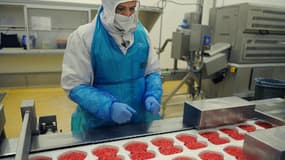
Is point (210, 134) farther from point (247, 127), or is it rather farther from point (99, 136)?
point (99, 136)

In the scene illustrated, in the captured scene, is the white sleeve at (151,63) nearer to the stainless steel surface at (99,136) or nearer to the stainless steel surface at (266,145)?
the stainless steel surface at (99,136)

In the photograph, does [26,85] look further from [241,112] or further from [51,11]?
[241,112]

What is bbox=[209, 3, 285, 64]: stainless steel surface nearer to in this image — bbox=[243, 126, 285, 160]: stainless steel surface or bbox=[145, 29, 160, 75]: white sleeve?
bbox=[145, 29, 160, 75]: white sleeve

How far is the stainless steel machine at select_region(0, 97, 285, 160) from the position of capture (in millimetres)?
678

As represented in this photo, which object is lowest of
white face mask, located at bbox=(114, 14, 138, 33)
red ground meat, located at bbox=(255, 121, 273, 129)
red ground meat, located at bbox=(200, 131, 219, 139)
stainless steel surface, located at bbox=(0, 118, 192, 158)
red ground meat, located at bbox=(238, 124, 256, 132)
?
red ground meat, located at bbox=(200, 131, 219, 139)

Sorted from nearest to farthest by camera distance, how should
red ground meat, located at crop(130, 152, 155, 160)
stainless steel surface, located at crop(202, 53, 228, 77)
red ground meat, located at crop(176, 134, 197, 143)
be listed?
red ground meat, located at crop(130, 152, 155, 160)
red ground meat, located at crop(176, 134, 197, 143)
stainless steel surface, located at crop(202, 53, 228, 77)

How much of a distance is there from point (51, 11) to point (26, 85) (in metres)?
1.39

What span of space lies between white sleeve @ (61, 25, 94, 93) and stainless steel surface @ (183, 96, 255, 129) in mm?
514

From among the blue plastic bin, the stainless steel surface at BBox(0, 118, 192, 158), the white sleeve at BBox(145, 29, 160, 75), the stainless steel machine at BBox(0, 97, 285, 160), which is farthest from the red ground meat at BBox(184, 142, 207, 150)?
the blue plastic bin

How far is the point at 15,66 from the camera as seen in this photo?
3773mm

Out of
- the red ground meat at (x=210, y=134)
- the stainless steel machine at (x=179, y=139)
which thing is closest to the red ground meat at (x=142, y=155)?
the stainless steel machine at (x=179, y=139)

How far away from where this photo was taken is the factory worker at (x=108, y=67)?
3.19 feet

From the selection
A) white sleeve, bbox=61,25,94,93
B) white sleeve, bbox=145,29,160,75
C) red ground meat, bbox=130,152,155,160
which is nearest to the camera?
red ground meat, bbox=130,152,155,160

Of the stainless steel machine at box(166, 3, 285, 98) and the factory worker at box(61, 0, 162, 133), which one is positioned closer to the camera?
the factory worker at box(61, 0, 162, 133)
